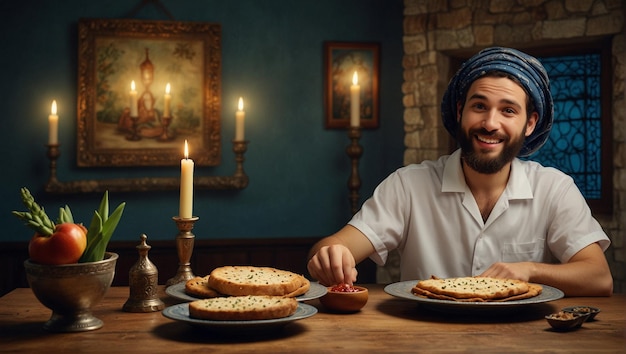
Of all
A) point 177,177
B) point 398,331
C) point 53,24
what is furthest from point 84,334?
point 53,24

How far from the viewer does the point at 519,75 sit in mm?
2338

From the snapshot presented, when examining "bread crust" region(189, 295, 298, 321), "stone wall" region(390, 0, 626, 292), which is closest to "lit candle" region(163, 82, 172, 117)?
"stone wall" region(390, 0, 626, 292)

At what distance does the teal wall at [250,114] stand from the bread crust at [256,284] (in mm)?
3026

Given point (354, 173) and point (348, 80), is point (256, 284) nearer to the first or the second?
point (354, 173)

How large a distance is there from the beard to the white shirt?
0.10m

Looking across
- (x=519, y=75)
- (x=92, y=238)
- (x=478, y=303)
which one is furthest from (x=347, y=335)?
(x=519, y=75)

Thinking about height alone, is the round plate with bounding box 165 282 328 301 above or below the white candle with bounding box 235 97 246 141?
below

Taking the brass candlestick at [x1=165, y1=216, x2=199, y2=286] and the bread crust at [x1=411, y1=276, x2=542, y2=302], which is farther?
the brass candlestick at [x1=165, y1=216, x2=199, y2=286]

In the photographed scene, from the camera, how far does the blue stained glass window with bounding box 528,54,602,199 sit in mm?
4340

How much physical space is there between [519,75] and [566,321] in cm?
100

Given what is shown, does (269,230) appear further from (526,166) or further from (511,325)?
(511,325)

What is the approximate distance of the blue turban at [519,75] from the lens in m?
2.36

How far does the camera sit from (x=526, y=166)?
256 centimetres

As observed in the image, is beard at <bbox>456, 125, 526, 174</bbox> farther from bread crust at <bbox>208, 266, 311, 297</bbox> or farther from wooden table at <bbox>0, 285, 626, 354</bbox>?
bread crust at <bbox>208, 266, 311, 297</bbox>
